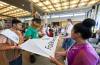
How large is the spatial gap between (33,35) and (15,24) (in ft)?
4.01

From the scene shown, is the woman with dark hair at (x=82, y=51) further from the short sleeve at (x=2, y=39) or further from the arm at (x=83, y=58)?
the short sleeve at (x=2, y=39)

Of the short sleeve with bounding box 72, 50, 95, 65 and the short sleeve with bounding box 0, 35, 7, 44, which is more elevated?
the short sleeve with bounding box 0, 35, 7, 44

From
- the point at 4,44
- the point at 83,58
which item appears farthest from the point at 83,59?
the point at 4,44

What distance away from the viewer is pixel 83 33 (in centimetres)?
207

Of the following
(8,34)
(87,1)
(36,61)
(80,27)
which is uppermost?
(87,1)

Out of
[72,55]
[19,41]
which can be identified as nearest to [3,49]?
[19,41]

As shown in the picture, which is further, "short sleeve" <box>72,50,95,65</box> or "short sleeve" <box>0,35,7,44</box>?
"short sleeve" <box>0,35,7,44</box>

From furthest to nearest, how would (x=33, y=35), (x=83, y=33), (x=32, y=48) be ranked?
(x=33, y=35) → (x=32, y=48) → (x=83, y=33)

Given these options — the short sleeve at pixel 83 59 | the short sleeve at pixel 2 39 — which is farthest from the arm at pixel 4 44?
the short sleeve at pixel 83 59

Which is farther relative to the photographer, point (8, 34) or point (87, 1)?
point (87, 1)

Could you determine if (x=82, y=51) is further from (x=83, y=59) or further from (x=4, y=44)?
(x=4, y=44)

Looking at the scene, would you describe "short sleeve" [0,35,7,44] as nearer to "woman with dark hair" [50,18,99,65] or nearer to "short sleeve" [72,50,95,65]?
"woman with dark hair" [50,18,99,65]

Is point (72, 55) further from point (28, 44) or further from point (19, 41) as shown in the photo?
point (19, 41)

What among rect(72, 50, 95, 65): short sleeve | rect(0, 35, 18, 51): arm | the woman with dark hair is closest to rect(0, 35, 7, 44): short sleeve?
rect(0, 35, 18, 51): arm
